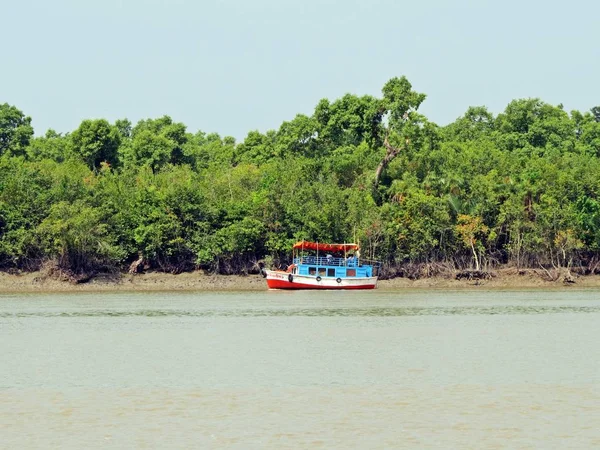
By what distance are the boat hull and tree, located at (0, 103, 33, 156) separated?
38.5 m

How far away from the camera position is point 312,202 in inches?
3024

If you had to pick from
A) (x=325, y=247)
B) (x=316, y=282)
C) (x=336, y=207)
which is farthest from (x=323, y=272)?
(x=336, y=207)

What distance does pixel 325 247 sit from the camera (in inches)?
2810

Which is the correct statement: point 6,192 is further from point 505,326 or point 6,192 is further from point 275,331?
point 505,326

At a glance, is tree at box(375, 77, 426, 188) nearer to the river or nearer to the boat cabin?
the boat cabin

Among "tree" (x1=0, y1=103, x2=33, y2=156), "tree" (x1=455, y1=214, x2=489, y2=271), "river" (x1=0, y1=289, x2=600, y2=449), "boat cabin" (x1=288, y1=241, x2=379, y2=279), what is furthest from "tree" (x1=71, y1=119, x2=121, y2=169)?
"river" (x1=0, y1=289, x2=600, y2=449)

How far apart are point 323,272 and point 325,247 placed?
1849mm

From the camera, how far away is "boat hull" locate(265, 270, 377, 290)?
7006cm

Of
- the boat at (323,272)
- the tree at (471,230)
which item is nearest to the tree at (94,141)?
the boat at (323,272)

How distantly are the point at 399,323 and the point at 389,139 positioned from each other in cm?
4084

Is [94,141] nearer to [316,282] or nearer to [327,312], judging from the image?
[316,282]

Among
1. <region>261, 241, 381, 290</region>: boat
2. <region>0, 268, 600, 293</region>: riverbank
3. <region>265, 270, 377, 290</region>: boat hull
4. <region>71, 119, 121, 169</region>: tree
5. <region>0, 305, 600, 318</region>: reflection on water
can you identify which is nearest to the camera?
<region>0, 305, 600, 318</region>: reflection on water

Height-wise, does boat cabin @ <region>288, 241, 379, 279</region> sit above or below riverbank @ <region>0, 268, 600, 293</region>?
above

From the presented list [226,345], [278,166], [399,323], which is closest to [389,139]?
[278,166]
